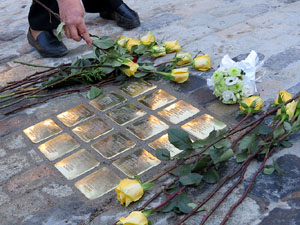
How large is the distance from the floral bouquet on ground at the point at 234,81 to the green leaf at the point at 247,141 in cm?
44

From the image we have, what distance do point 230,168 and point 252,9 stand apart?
6.60 feet

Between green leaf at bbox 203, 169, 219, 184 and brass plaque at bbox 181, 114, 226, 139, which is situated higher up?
green leaf at bbox 203, 169, 219, 184

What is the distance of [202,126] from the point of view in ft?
6.73

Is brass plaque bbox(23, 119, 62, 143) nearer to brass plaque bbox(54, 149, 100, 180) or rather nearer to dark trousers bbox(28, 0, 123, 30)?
brass plaque bbox(54, 149, 100, 180)

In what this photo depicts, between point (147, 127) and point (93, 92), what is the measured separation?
46cm

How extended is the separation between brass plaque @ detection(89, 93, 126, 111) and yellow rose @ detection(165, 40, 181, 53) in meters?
0.58

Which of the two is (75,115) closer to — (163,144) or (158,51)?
(163,144)

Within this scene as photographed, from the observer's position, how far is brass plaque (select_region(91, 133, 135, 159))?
76.7 inches

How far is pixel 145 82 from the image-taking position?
2.47 metres

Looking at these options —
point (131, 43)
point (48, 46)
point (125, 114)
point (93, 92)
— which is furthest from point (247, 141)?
point (48, 46)

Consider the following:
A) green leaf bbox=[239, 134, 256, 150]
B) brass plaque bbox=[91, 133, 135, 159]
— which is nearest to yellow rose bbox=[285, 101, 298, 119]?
green leaf bbox=[239, 134, 256, 150]

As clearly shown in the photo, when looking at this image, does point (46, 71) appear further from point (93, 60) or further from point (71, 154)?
point (71, 154)

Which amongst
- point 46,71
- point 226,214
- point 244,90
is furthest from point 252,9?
point 226,214

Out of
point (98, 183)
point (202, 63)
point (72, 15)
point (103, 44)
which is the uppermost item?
point (72, 15)
